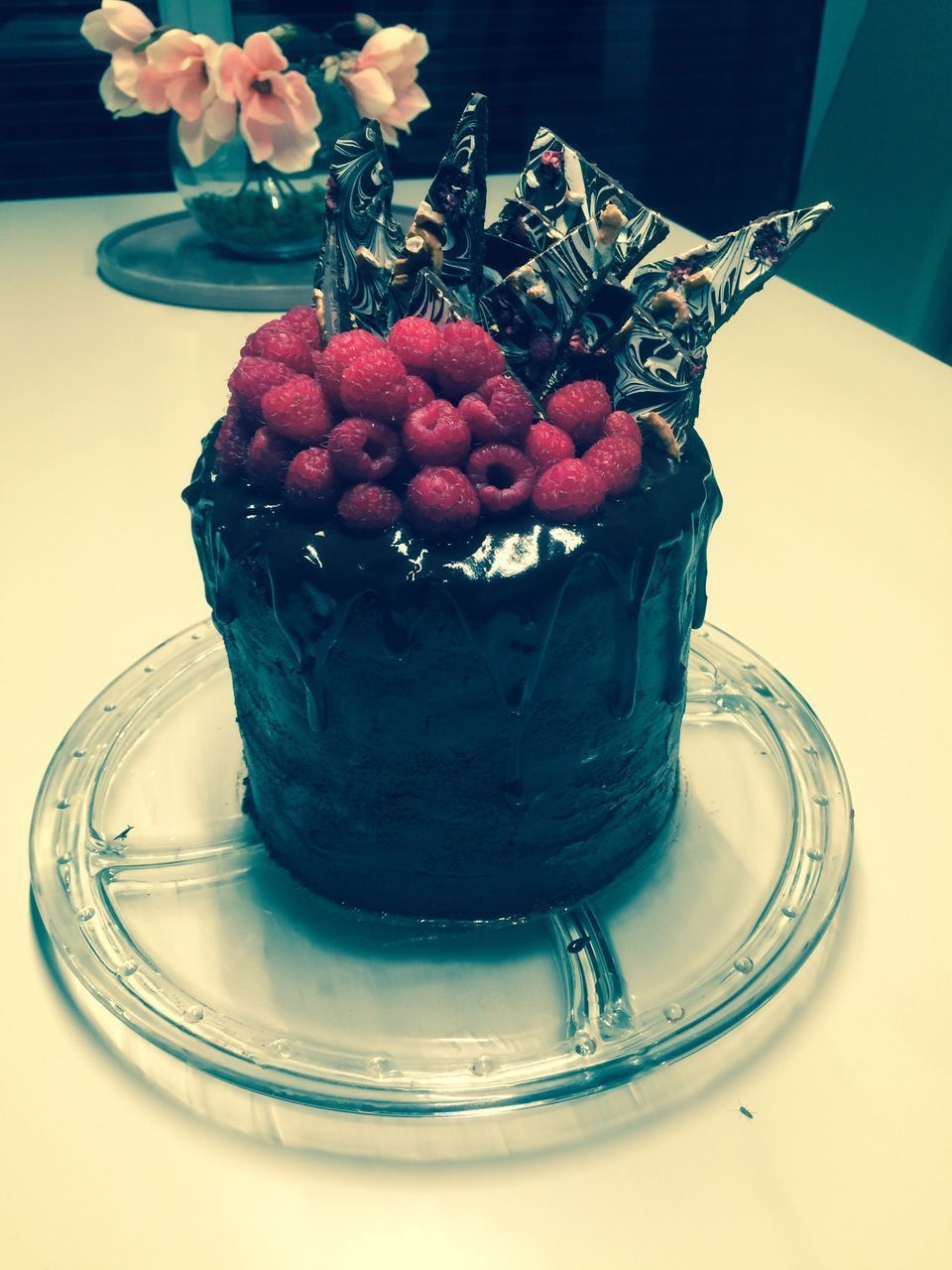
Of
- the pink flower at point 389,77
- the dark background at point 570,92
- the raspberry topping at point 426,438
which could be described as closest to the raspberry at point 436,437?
the raspberry topping at point 426,438

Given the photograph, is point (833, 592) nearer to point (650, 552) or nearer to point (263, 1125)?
point (650, 552)

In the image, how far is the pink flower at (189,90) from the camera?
1677 mm

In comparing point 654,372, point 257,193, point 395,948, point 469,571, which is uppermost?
point 654,372

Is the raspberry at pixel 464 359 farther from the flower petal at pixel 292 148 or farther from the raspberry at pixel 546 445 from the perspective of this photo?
the flower petal at pixel 292 148

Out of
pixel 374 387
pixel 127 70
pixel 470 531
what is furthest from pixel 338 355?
pixel 127 70

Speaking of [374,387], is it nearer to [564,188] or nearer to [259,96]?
[564,188]

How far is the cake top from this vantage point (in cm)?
78

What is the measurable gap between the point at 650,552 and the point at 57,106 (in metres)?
2.89

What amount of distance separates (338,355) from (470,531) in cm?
15

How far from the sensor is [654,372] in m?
0.84

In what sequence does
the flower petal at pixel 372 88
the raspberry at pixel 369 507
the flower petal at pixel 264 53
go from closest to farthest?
1. the raspberry at pixel 369 507
2. the flower petal at pixel 264 53
3. the flower petal at pixel 372 88

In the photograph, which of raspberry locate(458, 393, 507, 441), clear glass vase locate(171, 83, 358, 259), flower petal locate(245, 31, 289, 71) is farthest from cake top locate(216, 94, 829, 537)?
clear glass vase locate(171, 83, 358, 259)

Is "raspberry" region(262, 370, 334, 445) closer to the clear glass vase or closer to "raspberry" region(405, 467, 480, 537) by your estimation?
"raspberry" region(405, 467, 480, 537)

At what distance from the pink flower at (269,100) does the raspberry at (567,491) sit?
3.83ft
